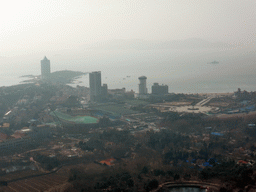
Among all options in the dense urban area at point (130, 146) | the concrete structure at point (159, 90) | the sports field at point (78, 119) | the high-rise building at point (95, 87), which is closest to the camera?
the dense urban area at point (130, 146)

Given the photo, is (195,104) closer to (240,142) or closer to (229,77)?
(240,142)

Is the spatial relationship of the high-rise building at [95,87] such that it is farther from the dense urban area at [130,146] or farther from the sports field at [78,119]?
the sports field at [78,119]

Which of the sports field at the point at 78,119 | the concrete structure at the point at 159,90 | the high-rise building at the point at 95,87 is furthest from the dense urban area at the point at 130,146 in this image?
the concrete structure at the point at 159,90

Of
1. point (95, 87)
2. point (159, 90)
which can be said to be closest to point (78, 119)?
point (95, 87)

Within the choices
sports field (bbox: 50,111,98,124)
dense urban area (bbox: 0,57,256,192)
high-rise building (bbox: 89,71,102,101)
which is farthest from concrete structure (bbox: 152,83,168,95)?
sports field (bbox: 50,111,98,124)

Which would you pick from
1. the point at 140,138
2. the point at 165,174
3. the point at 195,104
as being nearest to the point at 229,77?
the point at 195,104

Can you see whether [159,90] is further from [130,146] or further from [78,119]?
[130,146]

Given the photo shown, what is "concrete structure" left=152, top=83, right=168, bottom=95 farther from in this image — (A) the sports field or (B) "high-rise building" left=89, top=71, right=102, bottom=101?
(A) the sports field

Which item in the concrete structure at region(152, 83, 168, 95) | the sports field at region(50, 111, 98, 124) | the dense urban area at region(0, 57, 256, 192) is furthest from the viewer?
the concrete structure at region(152, 83, 168, 95)
